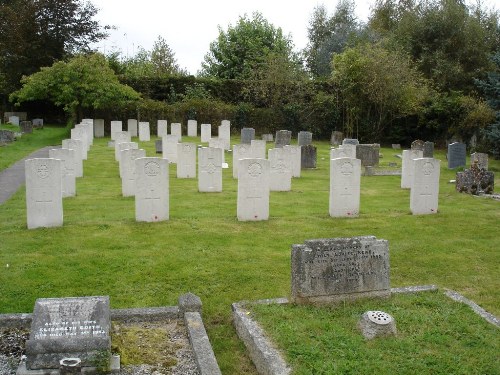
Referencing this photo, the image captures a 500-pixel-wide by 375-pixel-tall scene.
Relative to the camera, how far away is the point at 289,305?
732 centimetres

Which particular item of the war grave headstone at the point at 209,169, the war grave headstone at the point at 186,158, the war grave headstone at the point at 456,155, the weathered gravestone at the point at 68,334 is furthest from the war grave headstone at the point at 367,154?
the weathered gravestone at the point at 68,334

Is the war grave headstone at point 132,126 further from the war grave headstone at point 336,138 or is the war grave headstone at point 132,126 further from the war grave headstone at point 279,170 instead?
the war grave headstone at point 279,170

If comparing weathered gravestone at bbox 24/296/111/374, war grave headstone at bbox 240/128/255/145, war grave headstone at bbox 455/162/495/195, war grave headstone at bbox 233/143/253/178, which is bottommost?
weathered gravestone at bbox 24/296/111/374

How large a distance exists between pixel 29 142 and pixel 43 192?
65.3 feet

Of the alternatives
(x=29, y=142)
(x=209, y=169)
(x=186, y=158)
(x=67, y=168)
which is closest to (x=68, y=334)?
(x=67, y=168)

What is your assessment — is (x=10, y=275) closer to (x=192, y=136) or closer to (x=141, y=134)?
(x=141, y=134)

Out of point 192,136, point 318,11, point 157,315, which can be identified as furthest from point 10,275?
point 318,11

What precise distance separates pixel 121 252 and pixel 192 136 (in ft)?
78.4

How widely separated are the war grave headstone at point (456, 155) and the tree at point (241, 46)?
24.9m

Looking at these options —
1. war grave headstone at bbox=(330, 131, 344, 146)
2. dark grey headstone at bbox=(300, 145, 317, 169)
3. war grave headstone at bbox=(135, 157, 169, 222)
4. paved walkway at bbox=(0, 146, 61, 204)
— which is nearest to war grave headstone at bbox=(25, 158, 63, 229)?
war grave headstone at bbox=(135, 157, 169, 222)

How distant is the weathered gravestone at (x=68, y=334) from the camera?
18.9ft

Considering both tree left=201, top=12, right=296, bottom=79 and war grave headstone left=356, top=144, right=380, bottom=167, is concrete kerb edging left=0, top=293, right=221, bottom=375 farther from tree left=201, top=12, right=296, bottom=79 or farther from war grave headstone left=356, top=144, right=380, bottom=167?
tree left=201, top=12, right=296, bottom=79

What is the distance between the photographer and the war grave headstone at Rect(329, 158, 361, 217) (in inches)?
515

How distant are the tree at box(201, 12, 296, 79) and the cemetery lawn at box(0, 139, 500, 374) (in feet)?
109
